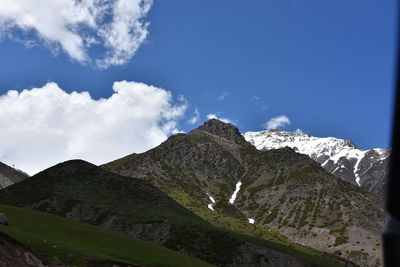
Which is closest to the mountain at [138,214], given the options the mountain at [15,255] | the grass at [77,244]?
the grass at [77,244]

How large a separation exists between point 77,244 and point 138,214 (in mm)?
69124

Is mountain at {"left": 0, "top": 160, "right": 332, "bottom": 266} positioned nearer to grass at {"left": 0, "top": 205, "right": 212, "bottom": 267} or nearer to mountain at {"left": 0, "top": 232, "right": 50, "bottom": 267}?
grass at {"left": 0, "top": 205, "right": 212, "bottom": 267}

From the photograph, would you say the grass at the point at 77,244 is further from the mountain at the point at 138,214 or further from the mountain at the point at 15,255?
the mountain at the point at 15,255

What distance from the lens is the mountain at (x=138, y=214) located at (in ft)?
321

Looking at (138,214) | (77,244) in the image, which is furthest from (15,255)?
(138,214)

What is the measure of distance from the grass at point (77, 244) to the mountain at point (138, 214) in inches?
127

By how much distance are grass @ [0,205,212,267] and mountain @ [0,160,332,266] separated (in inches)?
127

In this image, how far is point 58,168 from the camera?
162 m

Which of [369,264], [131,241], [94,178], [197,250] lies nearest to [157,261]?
[131,241]

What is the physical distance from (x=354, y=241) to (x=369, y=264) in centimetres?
2585

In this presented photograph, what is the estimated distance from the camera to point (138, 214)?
120250mm

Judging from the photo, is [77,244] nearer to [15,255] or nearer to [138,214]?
[15,255]

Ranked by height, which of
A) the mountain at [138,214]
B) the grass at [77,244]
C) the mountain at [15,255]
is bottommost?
the mountain at [15,255]

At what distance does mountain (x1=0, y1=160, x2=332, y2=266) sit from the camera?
3856 inches
